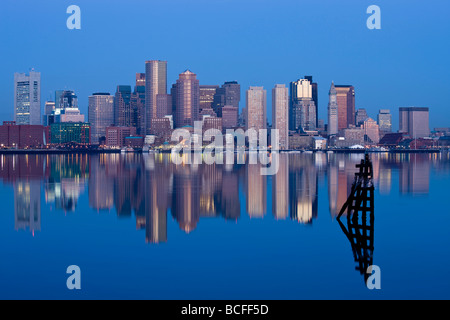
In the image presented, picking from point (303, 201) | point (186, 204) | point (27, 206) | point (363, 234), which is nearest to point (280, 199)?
point (303, 201)

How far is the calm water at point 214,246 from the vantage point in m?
17.4

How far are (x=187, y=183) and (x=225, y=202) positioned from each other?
51.5 ft

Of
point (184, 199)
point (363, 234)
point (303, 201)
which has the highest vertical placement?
point (363, 234)

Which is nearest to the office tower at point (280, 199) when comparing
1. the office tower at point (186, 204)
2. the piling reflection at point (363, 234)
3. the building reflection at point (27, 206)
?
the piling reflection at point (363, 234)

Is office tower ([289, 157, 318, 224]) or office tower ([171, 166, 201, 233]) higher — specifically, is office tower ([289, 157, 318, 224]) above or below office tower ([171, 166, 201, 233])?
below

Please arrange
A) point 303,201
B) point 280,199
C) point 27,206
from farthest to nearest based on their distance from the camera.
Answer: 1. point 280,199
2. point 303,201
3. point 27,206

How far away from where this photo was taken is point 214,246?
2369 cm

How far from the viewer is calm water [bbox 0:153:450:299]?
17.4 metres

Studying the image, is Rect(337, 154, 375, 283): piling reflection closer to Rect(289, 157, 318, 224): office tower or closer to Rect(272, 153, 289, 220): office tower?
Rect(289, 157, 318, 224): office tower

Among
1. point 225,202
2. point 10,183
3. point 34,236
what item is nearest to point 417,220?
point 225,202

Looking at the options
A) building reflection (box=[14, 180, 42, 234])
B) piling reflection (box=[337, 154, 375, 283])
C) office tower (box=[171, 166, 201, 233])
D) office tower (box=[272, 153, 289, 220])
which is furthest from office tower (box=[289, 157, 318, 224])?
building reflection (box=[14, 180, 42, 234])

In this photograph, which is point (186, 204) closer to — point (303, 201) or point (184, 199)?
point (184, 199)

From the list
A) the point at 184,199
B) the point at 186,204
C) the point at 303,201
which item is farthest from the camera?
the point at 184,199

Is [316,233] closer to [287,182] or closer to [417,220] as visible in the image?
[417,220]
